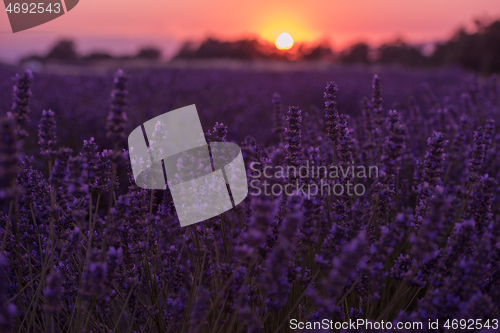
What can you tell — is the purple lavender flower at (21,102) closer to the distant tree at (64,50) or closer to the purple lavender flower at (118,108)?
the purple lavender flower at (118,108)

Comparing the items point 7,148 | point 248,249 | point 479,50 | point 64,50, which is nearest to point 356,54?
point 479,50

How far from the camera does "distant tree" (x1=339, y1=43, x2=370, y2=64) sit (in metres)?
48.5

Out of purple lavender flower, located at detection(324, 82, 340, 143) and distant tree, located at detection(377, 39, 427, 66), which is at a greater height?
purple lavender flower, located at detection(324, 82, 340, 143)

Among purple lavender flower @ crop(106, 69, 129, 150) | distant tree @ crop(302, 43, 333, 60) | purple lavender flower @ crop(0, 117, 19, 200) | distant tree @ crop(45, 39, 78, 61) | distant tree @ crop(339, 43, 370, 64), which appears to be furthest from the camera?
distant tree @ crop(302, 43, 333, 60)

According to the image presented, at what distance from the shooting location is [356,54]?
49.1m

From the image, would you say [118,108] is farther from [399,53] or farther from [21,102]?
[399,53]

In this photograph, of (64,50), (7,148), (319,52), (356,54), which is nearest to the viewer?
(7,148)

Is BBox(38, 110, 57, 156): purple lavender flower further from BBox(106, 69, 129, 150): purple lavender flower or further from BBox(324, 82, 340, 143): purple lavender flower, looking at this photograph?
BBox(324, 82, 340, 143): purple lavender flower

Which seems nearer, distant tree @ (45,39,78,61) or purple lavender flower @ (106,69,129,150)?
purple lavender flower @ (106,69,129,150)

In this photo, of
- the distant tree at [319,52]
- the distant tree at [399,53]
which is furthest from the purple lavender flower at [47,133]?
the distant tree at [319,52]

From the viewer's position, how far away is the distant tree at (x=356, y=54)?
159 ft

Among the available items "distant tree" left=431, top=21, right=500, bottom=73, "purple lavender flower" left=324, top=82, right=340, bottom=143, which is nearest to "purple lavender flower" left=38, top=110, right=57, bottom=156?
"purple lavender flower" left=324, top=82, right=340, bottom=143

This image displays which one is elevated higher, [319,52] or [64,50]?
[64,50]

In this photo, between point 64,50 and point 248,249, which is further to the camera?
point 64,50
